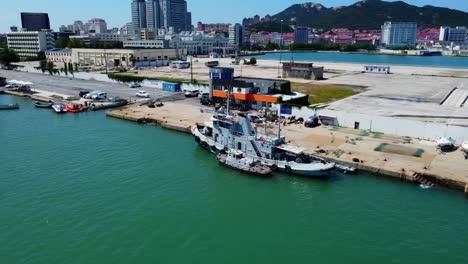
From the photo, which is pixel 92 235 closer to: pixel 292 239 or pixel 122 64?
pixel 292 239

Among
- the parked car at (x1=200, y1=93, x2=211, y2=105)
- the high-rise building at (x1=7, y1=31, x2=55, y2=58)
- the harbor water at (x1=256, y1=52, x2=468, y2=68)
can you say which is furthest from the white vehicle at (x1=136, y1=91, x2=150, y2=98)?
the high-rise building at (x1=7, y1=31, x2=55, y2=58)

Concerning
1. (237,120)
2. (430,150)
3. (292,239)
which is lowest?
(292,239)

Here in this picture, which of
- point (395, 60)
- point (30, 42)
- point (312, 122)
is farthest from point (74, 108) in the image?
point (395, 60)

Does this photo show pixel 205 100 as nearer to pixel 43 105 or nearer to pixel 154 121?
pixel 154 121

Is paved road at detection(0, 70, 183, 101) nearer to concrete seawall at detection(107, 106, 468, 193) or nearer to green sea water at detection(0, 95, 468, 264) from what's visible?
green sea water at detection(0, 95, 468, 264)

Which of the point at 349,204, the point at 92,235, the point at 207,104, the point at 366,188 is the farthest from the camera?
the point at 207,104

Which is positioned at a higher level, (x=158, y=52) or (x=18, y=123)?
(x=158, y=52)

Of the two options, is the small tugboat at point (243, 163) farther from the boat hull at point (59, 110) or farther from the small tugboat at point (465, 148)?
the boat hull at point (59, 110)

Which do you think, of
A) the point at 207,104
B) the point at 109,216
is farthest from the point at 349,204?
the point at 207,104

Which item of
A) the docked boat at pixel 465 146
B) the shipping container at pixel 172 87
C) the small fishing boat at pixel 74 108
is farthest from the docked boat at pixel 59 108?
the docked boat at pixel 465 146
